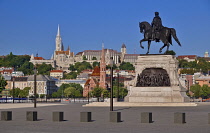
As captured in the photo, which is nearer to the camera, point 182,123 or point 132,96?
point 182,123

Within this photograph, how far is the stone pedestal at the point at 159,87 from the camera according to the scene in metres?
48.3

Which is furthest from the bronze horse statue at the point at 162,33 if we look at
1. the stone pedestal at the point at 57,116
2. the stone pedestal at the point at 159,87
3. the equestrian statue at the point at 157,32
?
the stone pedestal at the point at 57,116

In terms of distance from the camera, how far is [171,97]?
48094 mm

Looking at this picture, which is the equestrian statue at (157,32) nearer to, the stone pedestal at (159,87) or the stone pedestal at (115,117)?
the stone pedestal at (159,87)

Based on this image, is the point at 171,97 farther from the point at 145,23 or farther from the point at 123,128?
the point at 123,128

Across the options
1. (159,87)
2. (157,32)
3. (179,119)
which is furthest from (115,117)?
(157,32)

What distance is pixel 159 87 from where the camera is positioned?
48.6 meters

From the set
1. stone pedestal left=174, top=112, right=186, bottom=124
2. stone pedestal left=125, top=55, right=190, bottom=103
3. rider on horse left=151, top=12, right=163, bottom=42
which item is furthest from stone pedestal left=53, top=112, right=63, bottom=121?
rider on horse left=151, top=12, right=163, bottom=42

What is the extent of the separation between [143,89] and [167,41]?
473cm

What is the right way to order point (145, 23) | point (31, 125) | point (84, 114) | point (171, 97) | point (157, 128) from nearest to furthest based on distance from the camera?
point (157, 128) < point (31, 125) < point (84, 114) < point (171, 97) < point (145, 23)

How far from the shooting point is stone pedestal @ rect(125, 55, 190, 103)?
158 ft

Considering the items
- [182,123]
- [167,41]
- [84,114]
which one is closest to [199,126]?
[182,123]

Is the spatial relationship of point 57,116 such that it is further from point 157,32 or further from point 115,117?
point 157,32

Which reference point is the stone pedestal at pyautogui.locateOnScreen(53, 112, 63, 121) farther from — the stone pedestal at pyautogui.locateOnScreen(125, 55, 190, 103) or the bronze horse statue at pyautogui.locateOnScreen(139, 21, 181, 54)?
the bronze horse statue at pyautogui.locateOnScreen(139, 21, 181, 54)
